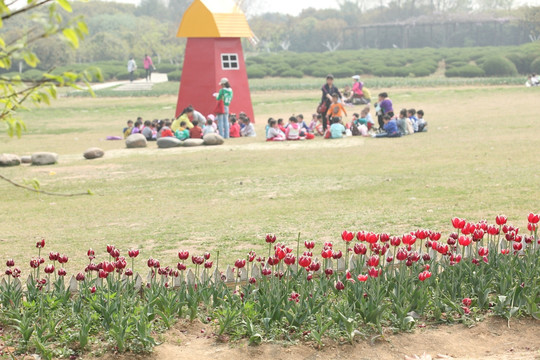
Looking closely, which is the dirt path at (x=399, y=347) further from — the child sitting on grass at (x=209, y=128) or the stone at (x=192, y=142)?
the child sitting on grass at (x=209, y=128)

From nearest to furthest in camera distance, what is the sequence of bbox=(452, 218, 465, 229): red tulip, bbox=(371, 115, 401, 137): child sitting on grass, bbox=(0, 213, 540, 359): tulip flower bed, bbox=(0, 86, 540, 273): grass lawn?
bbox=(0, 213, 540, 359): tulip flower bed, bbox=(452, 218, 465, 229): red tulip, bbox=(0, 86, 540, 273): grass lawn, bbox=(371, 115, 401, 137): child sitting on grass

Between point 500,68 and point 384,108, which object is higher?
point 500,68

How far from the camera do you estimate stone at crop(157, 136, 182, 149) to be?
20562 mm

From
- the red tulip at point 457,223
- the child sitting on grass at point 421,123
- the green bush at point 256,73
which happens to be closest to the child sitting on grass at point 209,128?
the child sitting on grass at point 421,123

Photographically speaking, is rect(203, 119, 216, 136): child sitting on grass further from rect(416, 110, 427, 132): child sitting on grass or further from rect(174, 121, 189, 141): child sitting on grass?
rect(416, 110, 427, 132): child sitting on grass

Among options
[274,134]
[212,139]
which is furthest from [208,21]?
[212,139]

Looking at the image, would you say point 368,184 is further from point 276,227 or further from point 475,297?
point 475,297

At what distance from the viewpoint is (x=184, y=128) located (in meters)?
22.1

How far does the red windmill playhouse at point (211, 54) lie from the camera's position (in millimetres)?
Answer: 26172

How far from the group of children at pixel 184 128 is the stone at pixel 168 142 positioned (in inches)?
28.4

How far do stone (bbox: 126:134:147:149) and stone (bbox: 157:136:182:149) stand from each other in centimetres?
69

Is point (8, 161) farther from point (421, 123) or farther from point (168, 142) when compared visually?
point (421, 123)

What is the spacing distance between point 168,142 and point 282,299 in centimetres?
1523

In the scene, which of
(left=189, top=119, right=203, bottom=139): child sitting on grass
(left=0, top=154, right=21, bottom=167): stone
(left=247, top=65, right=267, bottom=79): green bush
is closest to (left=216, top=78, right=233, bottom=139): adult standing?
(left=189, top=119, right=203, bottom=139): child sitting on grass
